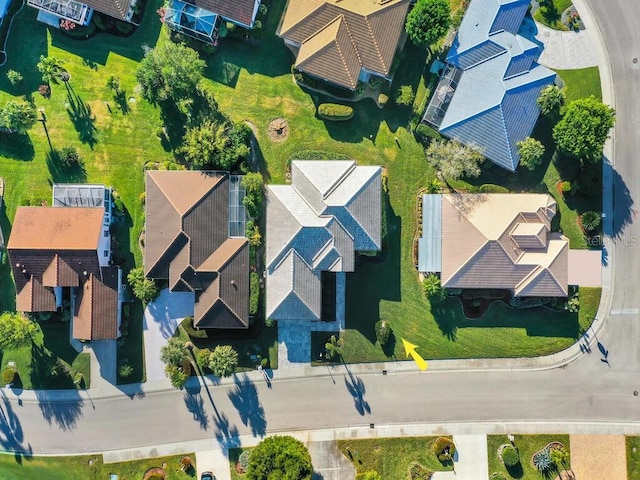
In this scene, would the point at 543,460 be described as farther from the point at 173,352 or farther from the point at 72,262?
the point at 72,262

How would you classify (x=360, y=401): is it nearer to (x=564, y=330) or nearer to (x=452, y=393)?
(x=452, y=393)

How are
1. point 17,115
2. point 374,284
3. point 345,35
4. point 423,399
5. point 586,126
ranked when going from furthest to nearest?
point 423,399
point 374,284
point 17,115
point 345,35
point 586,126

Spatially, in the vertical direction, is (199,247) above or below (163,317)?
above

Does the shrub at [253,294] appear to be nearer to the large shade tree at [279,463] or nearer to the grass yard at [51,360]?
the large shade tree at [279,463]

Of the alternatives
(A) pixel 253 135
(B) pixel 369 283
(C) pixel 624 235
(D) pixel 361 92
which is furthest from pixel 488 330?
(A) pixel 253 135

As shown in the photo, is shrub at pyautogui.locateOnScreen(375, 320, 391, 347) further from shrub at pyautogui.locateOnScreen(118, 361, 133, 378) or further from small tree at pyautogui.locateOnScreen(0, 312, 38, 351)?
small tree at pyautogui.locateOnScreen(0, 312, 38, 351)

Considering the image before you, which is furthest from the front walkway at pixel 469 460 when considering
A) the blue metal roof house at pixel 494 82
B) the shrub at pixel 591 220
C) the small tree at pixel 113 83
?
the small tree at pixel 113 83

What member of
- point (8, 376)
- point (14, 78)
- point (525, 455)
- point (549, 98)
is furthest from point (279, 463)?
point (14, 78)
